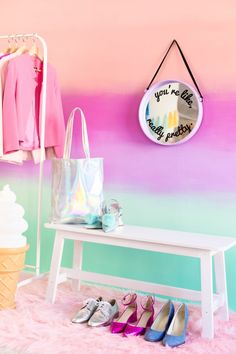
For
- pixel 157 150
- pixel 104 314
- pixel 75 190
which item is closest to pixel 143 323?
pixel 104 314

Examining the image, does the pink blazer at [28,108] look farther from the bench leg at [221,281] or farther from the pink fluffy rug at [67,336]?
the bench leg at [221,281]

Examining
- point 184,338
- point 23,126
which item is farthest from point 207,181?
point 23,126

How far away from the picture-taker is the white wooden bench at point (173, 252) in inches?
80.9

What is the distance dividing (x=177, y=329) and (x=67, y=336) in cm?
50

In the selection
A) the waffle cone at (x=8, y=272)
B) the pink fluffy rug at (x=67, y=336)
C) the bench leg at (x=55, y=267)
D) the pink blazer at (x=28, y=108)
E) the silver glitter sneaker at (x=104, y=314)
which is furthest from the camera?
the pink blazer at (x=28, y=108)

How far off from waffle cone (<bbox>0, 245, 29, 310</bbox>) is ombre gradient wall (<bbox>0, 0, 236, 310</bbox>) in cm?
69

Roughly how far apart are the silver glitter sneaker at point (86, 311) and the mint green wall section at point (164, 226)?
508 millimetres

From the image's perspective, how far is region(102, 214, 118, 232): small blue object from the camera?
2352 mm

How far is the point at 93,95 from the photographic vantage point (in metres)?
2.96

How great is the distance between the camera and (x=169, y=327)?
2.06 metres

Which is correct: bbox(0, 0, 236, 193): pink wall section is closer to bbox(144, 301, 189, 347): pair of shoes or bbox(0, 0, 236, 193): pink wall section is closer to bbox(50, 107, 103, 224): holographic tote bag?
bbox(50, 107, 103, 224): holographic tote bag

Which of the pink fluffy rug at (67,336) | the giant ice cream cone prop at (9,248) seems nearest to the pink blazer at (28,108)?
the giant ice cream cone prop at (9,248)

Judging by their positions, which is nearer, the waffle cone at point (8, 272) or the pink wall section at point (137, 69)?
the waffle cone at point (8, 272)

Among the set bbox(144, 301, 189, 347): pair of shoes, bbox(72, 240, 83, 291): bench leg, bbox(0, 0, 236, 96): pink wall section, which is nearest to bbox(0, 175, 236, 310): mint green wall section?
bbox(72, 240, 83, 291): bench leg
